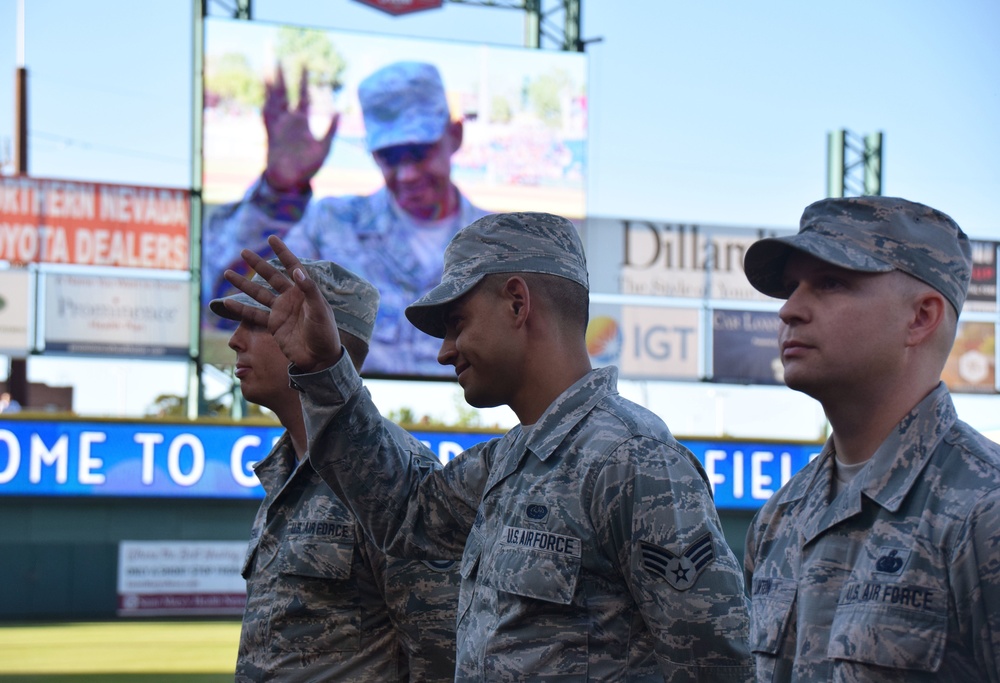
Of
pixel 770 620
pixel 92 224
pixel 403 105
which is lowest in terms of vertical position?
pixel 770 620

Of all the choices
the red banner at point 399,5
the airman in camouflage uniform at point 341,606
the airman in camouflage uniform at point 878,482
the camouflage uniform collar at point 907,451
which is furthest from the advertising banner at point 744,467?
the camouflage uniform collar at point 907,451

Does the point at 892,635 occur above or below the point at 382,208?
below

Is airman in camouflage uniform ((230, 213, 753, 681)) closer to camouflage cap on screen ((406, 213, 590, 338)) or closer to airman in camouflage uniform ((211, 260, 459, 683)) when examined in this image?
camouflage cap on screen ((406, 213, 590, 338))

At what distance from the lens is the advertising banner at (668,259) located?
22.1 meters

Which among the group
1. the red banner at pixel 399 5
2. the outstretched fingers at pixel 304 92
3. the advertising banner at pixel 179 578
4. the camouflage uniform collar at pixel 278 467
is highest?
Result: the red banner at pixel 399 5

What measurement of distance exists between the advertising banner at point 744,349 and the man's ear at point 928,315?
66.2 ft

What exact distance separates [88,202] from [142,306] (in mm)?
1772

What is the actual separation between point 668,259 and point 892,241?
66.5 ft

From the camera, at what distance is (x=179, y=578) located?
699 inches

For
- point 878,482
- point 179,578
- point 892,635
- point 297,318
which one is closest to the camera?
point 892,635

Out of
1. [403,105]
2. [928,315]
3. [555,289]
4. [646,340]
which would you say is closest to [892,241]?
[928,315]

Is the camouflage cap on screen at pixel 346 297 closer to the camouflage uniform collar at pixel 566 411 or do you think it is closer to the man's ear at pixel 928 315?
the camouflage uniform collar at pixel 566 411

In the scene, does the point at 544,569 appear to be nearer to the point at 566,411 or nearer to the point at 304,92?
the point at 566,411

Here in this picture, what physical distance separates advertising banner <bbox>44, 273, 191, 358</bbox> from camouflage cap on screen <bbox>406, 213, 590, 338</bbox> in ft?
56.7
